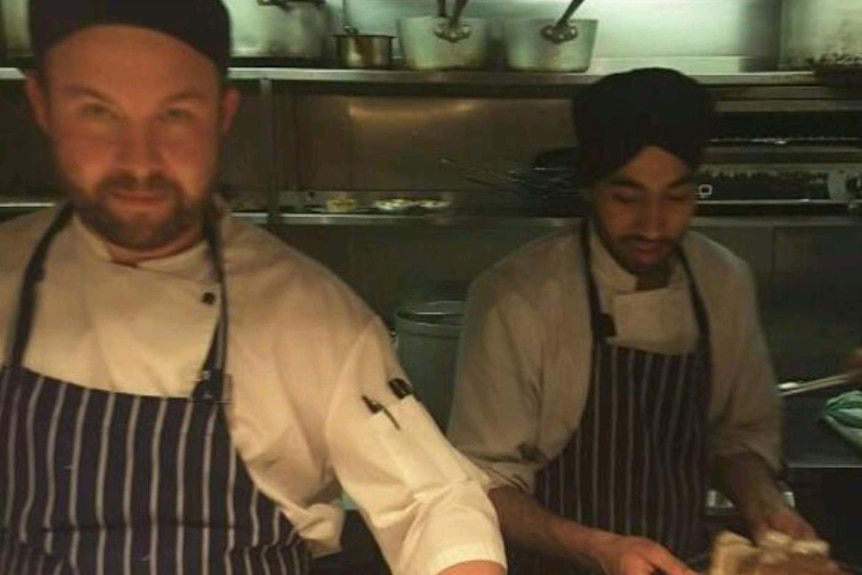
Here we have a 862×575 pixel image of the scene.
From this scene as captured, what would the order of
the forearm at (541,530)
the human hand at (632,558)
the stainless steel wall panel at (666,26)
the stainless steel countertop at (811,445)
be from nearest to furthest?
the human hand at (632,558) < the forearm at (541,530) < the stainless steel countertop at (811,445) < the stainless steel wall panel at (666,26)

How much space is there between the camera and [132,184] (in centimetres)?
102

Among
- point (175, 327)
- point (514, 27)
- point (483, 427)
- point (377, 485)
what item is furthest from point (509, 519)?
point (514, 27)

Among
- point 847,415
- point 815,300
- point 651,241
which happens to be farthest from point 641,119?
point 815,300

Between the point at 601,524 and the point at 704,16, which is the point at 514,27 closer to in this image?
the point at 704,16

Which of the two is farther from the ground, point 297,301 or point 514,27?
point 514,27

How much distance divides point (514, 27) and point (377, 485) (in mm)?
1357

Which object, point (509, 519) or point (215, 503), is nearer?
point (215, 503)

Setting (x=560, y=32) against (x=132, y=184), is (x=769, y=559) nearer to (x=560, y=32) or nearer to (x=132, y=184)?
(x=132, y=184)

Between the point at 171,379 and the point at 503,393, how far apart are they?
610 mm

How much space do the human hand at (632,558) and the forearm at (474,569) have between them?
0.99ft

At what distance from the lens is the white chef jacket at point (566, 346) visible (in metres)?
1.55

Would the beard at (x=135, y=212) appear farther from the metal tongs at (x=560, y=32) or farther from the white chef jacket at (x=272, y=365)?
the metal tongs at (x=560, y=32)

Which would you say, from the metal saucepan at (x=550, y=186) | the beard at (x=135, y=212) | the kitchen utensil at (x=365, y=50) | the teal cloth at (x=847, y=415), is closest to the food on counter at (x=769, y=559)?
the beard at (x=135, y=212)

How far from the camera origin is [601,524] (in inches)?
61.9
